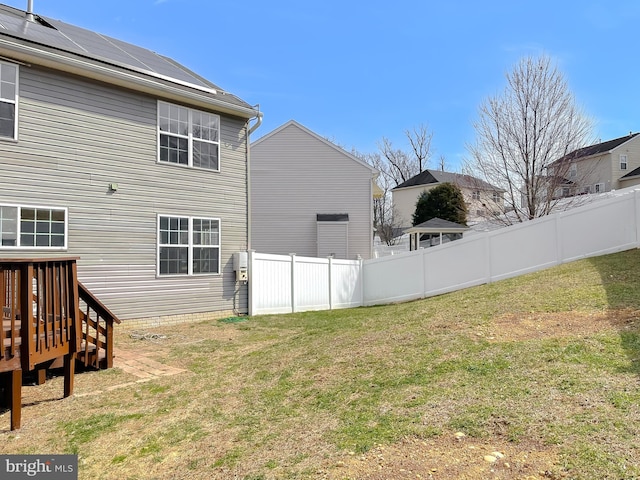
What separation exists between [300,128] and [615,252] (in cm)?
1264

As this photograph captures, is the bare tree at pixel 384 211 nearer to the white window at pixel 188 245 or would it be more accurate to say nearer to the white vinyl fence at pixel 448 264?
the white vinyl fence at pixel 448 264

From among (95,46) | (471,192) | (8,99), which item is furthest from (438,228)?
(8,99)

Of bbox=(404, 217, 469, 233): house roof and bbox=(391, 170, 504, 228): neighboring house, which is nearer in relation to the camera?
bbox=(391, 170, 504, 228): neighboring house

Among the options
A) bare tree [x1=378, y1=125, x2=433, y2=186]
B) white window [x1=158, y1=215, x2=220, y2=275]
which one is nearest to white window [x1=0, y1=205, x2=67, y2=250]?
white window [x1=158, y1=215, x2=220, y2=275]

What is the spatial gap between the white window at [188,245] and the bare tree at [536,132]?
37.2 feet

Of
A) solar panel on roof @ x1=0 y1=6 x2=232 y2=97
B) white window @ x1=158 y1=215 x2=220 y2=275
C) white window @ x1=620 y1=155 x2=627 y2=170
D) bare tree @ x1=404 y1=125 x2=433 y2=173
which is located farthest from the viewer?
bare tree @ x1=404 y1=125 x2=433 y2=173

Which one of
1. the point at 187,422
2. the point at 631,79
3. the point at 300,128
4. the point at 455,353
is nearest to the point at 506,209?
the point at 631,79

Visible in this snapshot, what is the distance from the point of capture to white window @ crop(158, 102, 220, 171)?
9711 mm

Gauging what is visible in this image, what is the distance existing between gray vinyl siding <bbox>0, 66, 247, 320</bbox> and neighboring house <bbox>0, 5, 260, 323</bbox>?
2 centimetres

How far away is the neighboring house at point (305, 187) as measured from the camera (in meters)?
18.0

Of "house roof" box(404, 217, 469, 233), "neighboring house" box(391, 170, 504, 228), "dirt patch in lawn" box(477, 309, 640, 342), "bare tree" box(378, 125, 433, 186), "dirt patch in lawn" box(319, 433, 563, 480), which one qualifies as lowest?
"dirt patch in lawn" box(319, 433, 563, 480)

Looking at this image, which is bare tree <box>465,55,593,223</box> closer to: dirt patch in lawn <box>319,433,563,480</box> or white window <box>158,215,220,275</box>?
white window <box>158,215,220,275</box>

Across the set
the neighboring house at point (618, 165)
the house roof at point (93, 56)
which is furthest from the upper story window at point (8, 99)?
the neighboring house at point (618, 165)

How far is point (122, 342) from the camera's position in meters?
7.68
